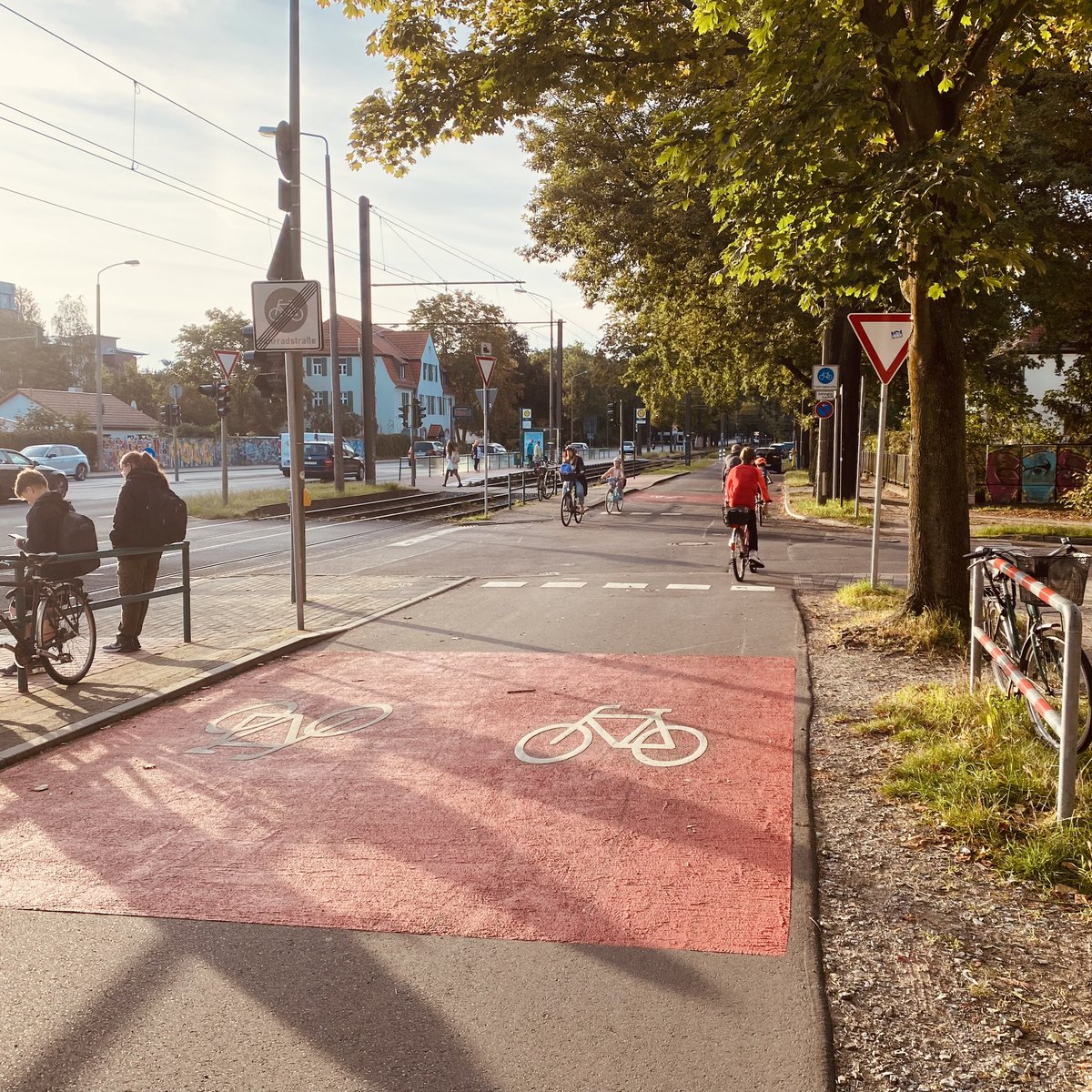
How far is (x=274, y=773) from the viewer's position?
5785 millimetres

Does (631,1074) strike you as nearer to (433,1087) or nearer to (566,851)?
(433,1087)

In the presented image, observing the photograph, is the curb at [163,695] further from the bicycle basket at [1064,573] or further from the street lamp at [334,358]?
the street lamp at [334,358]

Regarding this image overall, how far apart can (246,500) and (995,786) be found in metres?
25.2

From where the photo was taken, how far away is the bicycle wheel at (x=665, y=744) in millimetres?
5922

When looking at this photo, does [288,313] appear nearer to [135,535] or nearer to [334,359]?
[135,535]

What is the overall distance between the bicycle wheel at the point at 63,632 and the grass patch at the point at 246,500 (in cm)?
1782

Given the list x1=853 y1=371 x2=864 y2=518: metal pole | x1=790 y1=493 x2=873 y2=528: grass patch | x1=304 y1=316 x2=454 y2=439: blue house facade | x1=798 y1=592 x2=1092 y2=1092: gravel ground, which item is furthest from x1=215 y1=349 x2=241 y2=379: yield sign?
x1=304 y1=316 x2=454 y2=439: blue house facade

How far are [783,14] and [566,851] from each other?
6.15m

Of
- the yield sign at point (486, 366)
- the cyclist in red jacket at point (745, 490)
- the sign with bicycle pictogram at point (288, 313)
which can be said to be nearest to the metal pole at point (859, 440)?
the cyclist in red jacket at point (745, 490)

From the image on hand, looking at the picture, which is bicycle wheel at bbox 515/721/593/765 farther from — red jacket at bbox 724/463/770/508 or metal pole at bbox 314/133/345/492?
metal pole at bbox 314/133/345/492

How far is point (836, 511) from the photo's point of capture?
24.6 m

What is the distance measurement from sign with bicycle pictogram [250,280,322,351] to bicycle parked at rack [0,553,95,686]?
313 cm

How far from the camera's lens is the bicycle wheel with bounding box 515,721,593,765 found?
599 cm

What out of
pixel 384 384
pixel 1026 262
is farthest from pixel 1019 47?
pixel 384 384
